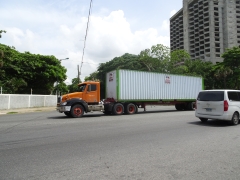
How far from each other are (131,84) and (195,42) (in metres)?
90.1

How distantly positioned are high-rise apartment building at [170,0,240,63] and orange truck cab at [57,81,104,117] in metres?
83.3

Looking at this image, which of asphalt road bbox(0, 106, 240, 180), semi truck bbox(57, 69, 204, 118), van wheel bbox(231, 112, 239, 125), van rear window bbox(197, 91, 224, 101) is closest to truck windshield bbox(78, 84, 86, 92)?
semi truck bbox(57, 69, 204, 118)

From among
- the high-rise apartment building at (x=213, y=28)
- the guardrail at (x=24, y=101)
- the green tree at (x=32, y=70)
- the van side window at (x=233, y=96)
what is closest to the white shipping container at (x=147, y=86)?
the van side window at (x=233, y=96)

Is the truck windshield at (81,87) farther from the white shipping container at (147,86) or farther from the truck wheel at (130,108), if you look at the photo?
the truck wheel at (130,108)

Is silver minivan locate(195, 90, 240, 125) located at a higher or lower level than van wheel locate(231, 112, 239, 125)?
higher

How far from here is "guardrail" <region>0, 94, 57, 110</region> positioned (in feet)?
72.4

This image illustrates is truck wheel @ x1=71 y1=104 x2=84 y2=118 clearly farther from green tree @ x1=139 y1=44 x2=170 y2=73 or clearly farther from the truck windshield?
green tree @ x1=139 y1=44 x2=170 y2=73

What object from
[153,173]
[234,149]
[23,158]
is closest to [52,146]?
[23,158]

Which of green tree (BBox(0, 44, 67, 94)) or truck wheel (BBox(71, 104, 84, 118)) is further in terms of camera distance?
green tree (BBox(0, 44, 67, 94))

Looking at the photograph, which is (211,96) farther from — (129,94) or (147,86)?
(147,86)

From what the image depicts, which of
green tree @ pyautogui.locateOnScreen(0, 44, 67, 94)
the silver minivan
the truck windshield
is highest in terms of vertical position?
green tree @ pyautogui.locateOnScreen(0, 44, 67, 94)

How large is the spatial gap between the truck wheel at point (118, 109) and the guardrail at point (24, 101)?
13.6 m

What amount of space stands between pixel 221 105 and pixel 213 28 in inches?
3665

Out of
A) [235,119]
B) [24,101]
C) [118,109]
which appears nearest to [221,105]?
[235,119]
